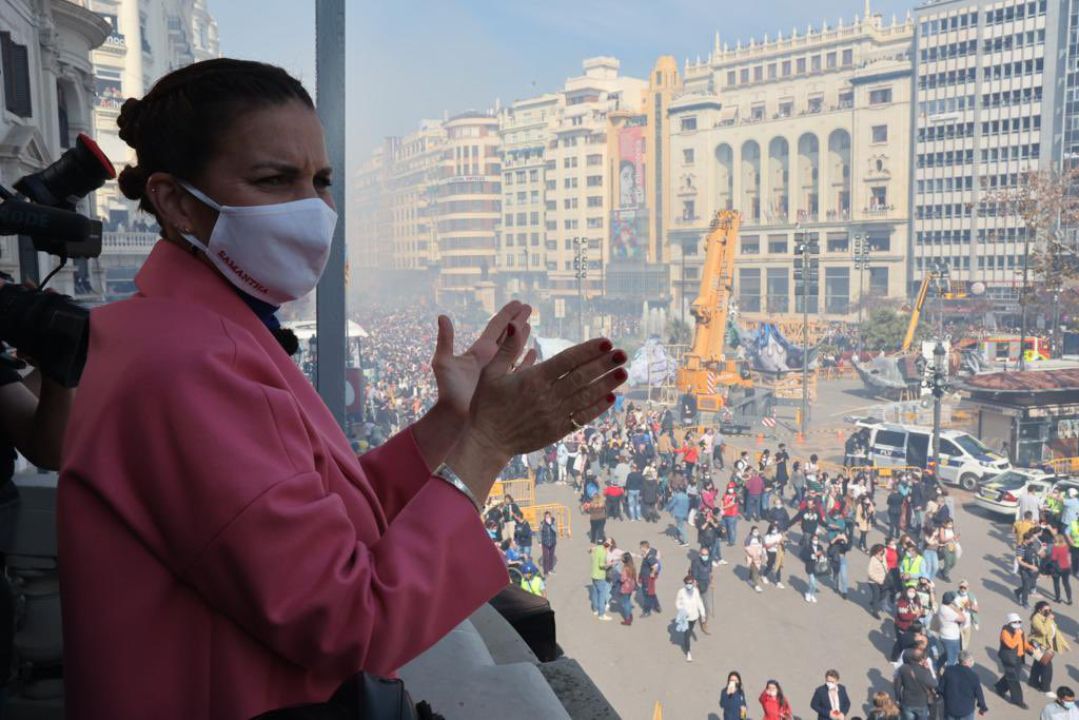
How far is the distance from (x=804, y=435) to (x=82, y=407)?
957 inches

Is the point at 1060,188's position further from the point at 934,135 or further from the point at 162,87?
the point at 162,87

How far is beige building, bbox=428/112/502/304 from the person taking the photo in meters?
70.2

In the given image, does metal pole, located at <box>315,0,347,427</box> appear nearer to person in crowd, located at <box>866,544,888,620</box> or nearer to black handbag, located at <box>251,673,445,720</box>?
black handbag, located at <box>251,673,445,720</box>

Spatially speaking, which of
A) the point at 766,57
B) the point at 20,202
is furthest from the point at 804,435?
the point at 766,57

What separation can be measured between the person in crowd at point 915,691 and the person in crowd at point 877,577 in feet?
10.2

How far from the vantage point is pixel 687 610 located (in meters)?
10.9

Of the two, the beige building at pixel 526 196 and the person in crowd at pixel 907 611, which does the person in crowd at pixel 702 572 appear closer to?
the person in crowd at pixel 907 611

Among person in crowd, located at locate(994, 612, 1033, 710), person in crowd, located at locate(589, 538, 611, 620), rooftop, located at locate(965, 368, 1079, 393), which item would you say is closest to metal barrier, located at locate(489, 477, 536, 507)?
person in crowd, located at locate(589, 538, 611, 620)

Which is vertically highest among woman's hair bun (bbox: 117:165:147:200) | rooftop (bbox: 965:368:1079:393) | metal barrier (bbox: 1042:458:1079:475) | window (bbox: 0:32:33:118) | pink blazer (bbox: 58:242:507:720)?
window (bbox: 0:32:33:118)

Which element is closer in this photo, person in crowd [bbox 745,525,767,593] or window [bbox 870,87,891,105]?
person in crowd [bbox 745,525,767,593]

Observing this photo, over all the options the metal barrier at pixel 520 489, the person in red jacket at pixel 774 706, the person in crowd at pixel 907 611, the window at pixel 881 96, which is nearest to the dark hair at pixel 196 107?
the person in red jacket at pixel 774 706

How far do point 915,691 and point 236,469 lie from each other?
897 centimetres

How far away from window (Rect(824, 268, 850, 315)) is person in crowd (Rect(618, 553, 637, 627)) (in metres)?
49.0

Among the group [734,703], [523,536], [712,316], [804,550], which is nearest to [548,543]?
[523,536]
